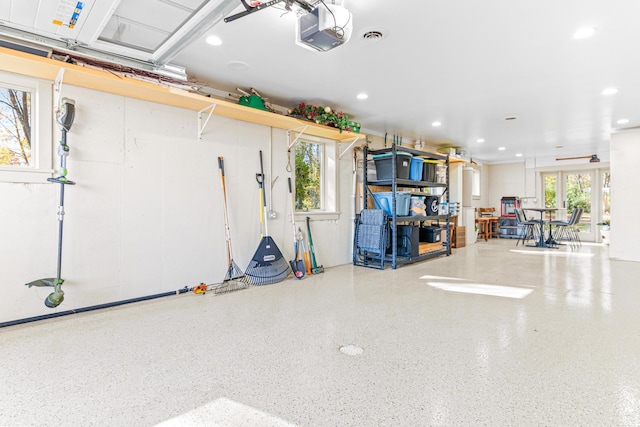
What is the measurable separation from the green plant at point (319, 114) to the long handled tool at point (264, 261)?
3.26 feet

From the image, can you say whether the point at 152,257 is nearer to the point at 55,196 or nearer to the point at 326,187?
the point at 55,196

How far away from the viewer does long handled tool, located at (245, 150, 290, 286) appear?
4.31 metres

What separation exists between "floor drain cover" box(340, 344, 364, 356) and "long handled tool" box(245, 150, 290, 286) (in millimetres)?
2088

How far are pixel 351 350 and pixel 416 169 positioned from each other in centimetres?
448

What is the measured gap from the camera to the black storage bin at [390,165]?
18.9ft

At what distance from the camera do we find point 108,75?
302cm

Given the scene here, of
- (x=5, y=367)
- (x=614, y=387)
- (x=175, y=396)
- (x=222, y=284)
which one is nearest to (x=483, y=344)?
(x=614, y=387)

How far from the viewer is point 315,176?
5.76 m

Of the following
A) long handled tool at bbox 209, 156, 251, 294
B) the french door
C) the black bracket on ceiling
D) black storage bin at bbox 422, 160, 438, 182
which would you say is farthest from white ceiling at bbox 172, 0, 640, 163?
the french door

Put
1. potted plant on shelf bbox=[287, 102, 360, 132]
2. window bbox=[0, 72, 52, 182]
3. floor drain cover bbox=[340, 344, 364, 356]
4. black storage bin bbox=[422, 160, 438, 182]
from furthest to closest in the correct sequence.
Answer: black storage bin bbox=[422, 160, 438, 182] < potted plant on shelf bbox=[287, 102, 360, 132] < window bbox=[0, 72, 52, 182] < floor drain cover bbox=[340, 344, 364, 356]

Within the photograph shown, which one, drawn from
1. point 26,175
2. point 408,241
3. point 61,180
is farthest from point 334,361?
point 408,241

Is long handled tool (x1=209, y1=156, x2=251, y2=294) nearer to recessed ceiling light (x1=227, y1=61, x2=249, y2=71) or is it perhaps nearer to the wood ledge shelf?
the wood ledge shelf

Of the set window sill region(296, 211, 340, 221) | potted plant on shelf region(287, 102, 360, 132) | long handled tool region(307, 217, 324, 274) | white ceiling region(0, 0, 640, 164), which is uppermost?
white ceiling region(0, 0, 640, 164)

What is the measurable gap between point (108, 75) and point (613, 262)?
817 cm
